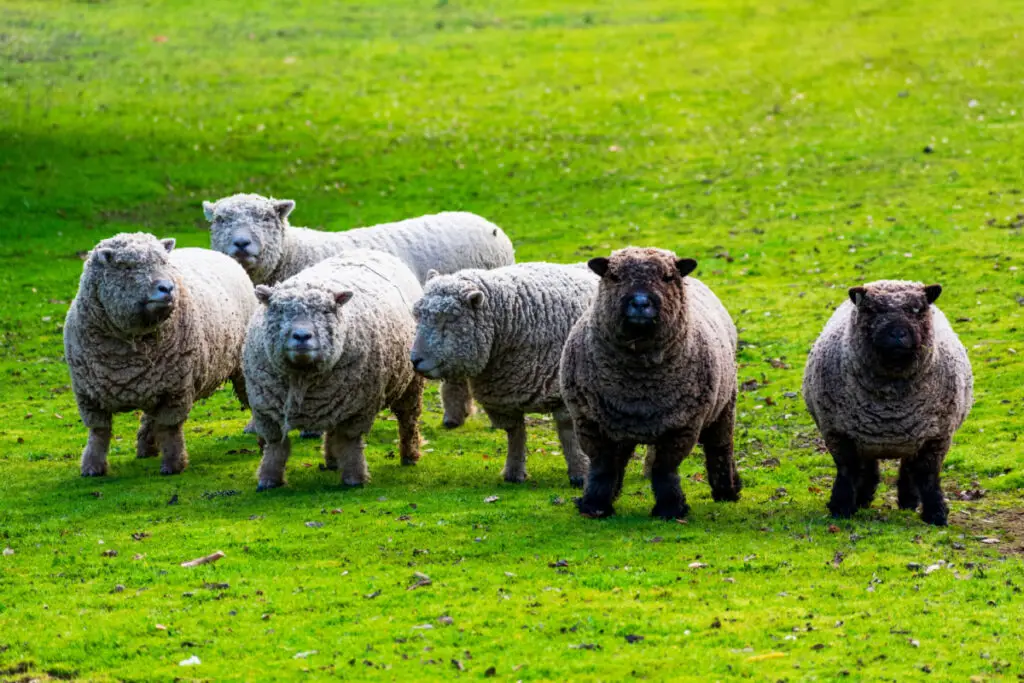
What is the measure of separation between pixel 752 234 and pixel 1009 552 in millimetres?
15383

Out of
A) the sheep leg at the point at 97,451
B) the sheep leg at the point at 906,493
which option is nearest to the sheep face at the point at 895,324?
the sheep leg at the point at 906,493

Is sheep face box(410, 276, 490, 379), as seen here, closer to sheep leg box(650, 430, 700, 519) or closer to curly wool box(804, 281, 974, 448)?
sheep leg box(650, 430, 700, 519)

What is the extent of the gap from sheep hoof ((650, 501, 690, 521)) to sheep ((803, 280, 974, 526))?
126 centimetres

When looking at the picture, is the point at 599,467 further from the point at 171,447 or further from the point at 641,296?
the point at 171,447

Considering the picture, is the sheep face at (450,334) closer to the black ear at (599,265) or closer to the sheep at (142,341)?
the black ear at (599,265)

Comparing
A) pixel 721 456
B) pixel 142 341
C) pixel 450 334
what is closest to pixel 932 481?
pixel 721 456

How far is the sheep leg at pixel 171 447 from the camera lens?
→ 1361 centimetres

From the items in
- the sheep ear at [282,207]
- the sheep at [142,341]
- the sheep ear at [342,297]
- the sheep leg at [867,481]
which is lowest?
the sheep leg at [867,481]

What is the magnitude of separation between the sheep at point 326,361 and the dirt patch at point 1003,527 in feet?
17.1

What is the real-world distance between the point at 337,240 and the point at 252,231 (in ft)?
3.68

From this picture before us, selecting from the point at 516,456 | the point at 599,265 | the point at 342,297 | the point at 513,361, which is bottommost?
the point at 516,456

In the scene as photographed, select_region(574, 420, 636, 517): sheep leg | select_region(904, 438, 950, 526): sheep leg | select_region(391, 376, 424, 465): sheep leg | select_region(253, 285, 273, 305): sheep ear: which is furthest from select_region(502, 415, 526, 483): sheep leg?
select_region(904, 438, 950, 526): sheep leg

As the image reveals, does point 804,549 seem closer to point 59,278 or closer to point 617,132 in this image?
point 59,278

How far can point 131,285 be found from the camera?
12812mm
